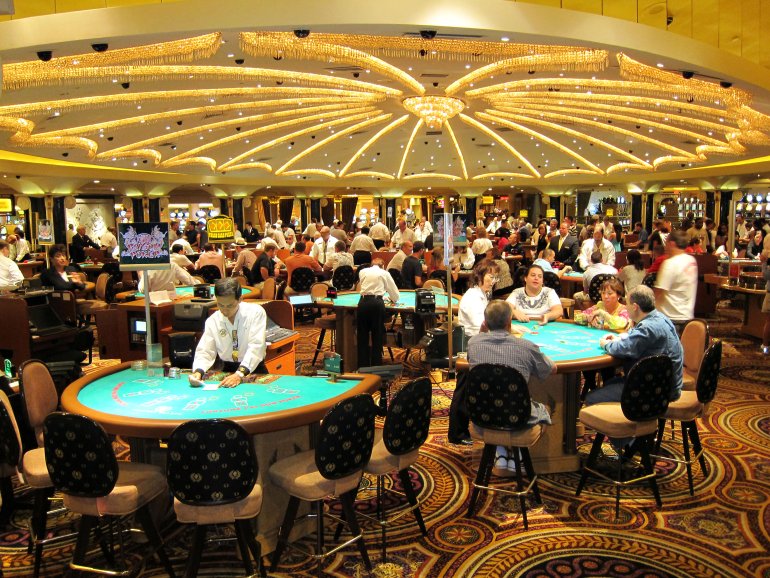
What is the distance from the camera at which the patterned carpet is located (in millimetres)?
3783

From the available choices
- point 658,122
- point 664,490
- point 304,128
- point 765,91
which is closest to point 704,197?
point 658,122

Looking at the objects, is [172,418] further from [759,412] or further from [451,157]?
[451,157]

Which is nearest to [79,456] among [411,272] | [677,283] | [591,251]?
[677,283]

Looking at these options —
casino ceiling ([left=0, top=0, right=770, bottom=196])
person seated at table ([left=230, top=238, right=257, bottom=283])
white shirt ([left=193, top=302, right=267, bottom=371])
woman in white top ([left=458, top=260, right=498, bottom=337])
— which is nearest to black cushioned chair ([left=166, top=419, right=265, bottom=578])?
white shirt ([left=193, top=302, right=267, bottom=371])

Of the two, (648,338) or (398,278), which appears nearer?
(648,338)

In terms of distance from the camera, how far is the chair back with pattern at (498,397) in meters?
4.07

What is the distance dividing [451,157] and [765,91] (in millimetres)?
14627

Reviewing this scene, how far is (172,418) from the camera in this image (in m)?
3.63

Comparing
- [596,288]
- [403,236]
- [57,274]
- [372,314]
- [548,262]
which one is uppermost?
[403,236]

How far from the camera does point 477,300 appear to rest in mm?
6141

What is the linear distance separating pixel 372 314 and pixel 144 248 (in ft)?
9.75

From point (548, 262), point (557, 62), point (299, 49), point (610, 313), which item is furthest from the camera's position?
point (548, 262)

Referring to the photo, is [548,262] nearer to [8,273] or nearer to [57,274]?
[57,274]

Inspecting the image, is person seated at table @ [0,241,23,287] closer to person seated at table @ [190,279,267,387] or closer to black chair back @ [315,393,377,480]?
person seated at table @ [190,279,267,387]
